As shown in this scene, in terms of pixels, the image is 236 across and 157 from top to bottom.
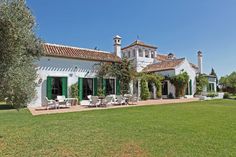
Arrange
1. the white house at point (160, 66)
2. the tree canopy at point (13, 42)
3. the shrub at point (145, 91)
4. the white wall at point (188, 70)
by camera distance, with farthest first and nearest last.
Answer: the white wall at point (188, 70), the white house at point (160, 66), the shrub at point (145, 91), the tree canopy at point (13, 42)

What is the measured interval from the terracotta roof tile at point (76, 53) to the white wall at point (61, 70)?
1.64 feet

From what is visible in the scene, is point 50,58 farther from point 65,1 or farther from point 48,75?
point 65,1

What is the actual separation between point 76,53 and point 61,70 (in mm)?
2845

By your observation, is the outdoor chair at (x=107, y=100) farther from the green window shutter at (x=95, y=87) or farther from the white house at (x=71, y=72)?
the white house at (x=71, y=72)

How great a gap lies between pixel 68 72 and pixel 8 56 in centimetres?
1566

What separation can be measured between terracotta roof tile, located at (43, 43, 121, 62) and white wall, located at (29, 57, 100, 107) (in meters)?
0.50

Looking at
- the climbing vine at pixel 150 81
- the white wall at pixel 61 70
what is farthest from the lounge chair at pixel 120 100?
the climbing vine at pixel 150 81

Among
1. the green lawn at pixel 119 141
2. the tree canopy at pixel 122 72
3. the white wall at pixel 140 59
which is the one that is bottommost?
the green lawn at pixel 119 141

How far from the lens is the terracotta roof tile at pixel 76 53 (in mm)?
20750

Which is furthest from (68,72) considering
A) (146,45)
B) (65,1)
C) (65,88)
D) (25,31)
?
(146,45)

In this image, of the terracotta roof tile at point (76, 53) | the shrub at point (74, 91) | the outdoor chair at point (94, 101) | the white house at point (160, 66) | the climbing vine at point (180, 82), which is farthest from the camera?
the white house at point (160, 66)

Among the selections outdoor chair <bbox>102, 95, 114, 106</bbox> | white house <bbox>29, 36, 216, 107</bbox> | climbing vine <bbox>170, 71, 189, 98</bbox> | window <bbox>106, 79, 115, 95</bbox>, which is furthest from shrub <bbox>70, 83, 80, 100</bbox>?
climbing vine <bbox>170, 71, 189, 98</bbox>

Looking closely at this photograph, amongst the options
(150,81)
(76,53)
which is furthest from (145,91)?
(76,53)

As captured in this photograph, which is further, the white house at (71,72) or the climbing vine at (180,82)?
the climbing vine at (180,82)
